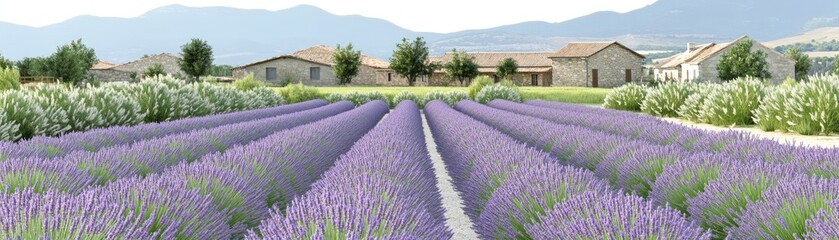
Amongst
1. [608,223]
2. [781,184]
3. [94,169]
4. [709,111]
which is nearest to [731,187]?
[781,184]

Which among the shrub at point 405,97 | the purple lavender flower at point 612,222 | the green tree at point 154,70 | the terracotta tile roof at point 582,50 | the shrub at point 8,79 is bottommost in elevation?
the shrub at point 405,97

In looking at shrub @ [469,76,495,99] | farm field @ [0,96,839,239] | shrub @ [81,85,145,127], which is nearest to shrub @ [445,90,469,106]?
shrub @ [469,76,495,99]

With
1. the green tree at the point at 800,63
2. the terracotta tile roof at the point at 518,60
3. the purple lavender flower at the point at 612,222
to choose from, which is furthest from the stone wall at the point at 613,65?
the purple lavender flower at the point at 612,222

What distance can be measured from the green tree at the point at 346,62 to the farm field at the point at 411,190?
164 ft

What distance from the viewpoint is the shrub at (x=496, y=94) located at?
1292 inches

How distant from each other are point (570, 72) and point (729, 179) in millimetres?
55572

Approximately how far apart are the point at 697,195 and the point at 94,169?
4470mm

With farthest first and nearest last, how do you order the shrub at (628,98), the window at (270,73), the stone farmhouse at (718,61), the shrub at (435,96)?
the window at (270,73) < the stone farmhouse at (718,61) < the shrub at (435,96) < the shrub at (628,98)

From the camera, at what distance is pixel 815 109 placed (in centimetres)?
1339

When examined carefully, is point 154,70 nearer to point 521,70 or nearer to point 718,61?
point 521,70

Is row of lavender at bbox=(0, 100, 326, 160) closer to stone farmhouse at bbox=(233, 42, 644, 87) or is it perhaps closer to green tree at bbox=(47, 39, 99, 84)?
green tree at bbox=(47, 39, 99, 84)

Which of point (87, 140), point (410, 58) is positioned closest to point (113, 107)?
point (87, 140)

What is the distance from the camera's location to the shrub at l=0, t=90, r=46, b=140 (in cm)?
1042

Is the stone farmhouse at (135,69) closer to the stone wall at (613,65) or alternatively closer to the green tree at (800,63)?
the stone wall at (613,65)
